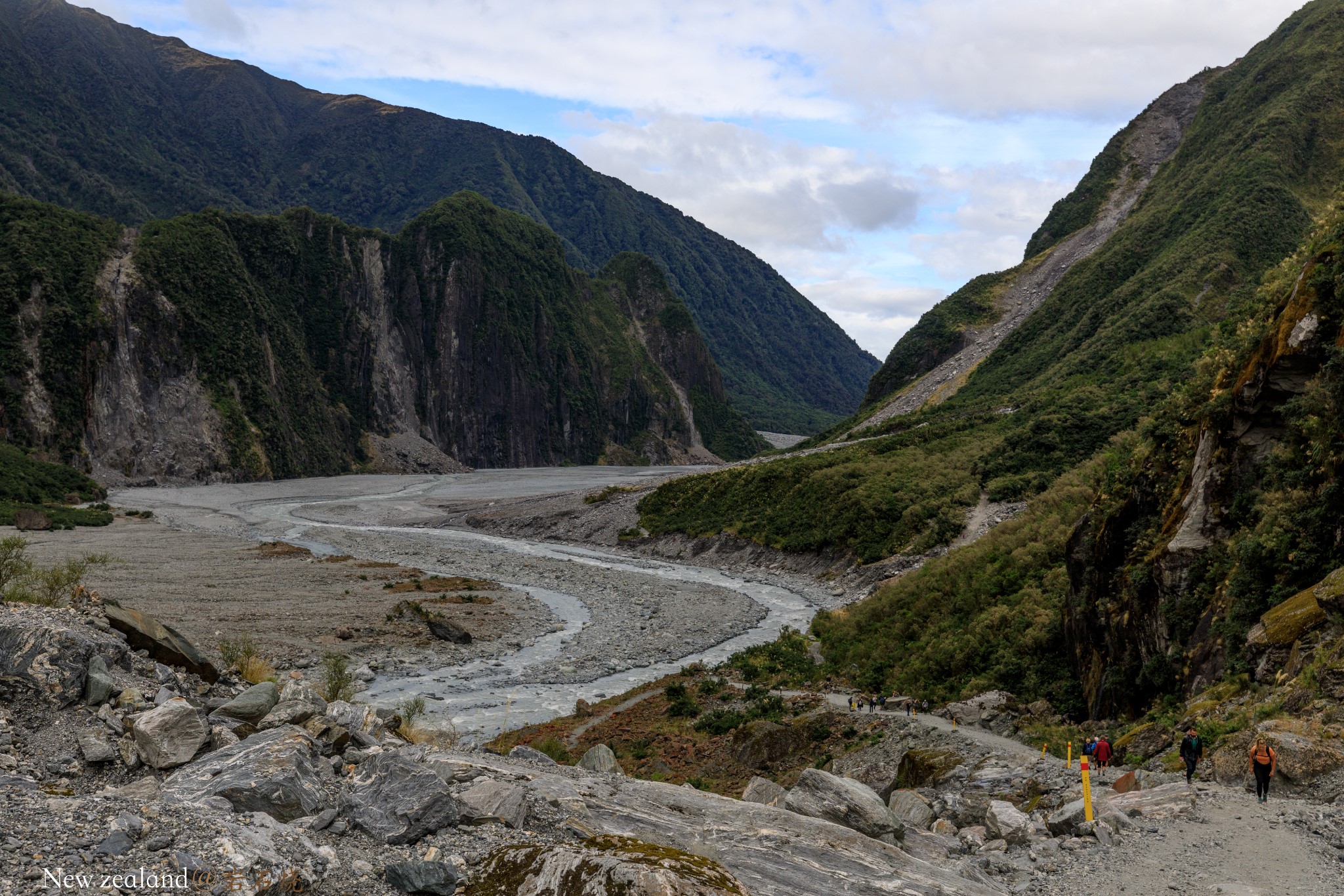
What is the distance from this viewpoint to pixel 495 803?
30.3ft

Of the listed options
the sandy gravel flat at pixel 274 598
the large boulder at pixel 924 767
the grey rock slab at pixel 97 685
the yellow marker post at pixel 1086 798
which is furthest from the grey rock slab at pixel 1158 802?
the sandy gravel flat at pixel 274 598

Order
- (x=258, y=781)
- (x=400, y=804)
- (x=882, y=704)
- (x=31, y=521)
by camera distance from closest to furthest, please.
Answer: (x=258, y=781), (x=400, y=804), (x=882, y=704), (x=31, y=521)

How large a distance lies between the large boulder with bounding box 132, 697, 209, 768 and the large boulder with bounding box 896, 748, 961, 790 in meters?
13.1

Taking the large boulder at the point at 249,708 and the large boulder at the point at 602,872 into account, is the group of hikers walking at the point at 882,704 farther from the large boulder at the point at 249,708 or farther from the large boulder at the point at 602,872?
the large boulder at the point at 602,872

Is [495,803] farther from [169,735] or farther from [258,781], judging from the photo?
[169,735]

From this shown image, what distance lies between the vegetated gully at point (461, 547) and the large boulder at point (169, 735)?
13.7m

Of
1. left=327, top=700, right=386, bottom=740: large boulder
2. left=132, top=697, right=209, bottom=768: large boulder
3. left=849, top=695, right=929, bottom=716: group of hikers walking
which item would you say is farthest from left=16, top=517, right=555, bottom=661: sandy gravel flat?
left=132, top=697, right=209, bottom=768: large boulder

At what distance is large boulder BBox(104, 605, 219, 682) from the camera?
43.5 feet

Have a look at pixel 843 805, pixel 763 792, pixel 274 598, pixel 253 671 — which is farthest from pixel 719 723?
pixel 274 598

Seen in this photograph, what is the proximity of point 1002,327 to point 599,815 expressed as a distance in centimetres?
12074

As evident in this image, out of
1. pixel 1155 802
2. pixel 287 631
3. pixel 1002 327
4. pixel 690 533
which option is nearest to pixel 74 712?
pixel 1155 802

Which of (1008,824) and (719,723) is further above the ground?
(1008,824)

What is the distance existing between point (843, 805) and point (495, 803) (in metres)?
4.43

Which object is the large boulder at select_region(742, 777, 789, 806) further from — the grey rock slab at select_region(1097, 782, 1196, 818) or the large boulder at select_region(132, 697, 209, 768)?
the large boulder at select_region(132, 697, 209, 768)
